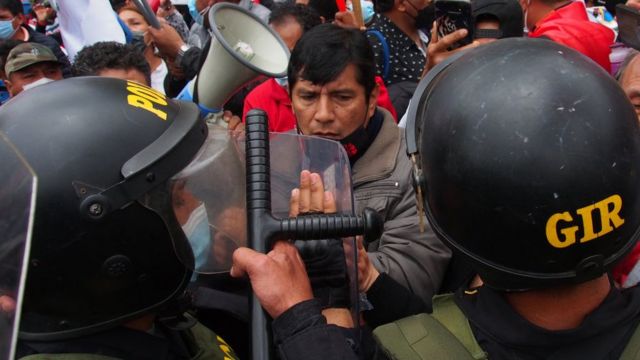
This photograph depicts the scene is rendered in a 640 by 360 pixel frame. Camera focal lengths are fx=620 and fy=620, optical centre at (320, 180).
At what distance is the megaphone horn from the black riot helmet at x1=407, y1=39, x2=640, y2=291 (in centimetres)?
255

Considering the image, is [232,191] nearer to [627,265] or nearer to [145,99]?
[145,99]

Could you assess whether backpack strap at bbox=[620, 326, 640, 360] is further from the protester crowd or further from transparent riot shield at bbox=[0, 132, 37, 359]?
transparent riot shield at bbox=[0, 132, 37, 359]

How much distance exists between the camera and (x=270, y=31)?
4.25 metres

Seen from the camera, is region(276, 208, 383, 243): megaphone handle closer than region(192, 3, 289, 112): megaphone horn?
Yes

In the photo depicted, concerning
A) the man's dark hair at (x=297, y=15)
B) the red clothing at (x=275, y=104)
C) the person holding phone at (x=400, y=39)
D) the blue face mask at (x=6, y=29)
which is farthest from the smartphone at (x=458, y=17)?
the blue face mask at (x=6, y=29)

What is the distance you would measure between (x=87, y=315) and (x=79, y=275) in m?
0.12

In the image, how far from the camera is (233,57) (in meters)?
3.81

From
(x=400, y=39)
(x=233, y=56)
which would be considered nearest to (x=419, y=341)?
(x=233, y=56)

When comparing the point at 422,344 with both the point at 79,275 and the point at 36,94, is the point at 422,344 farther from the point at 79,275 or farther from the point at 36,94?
the point at 36,94

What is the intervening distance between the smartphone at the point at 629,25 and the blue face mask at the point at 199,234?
88.2 inches

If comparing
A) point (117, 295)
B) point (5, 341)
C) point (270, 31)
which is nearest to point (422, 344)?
point (117, 295)

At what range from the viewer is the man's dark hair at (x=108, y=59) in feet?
12.9

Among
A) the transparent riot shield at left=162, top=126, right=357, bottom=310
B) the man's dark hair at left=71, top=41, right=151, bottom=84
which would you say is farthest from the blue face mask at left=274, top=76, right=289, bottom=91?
the transparent riot shield at left=162, top=126, right=357, bottom=310

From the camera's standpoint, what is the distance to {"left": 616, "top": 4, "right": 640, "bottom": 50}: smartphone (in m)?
3.00
